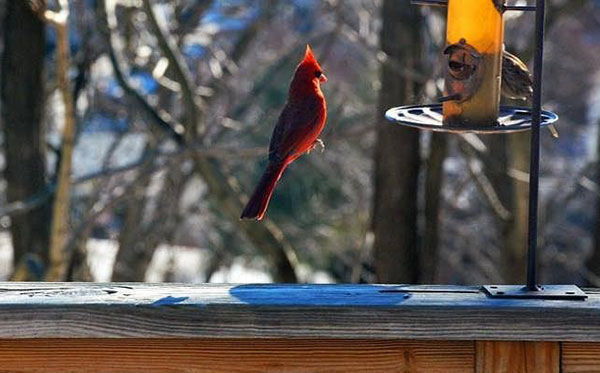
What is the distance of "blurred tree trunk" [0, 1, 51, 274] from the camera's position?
732 centimetres

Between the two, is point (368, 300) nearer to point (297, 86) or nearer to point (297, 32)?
point (297, 86)

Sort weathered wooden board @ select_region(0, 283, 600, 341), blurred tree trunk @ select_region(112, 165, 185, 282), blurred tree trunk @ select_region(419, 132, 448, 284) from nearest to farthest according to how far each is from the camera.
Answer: weathered wooden board @ select_region(0, 283, 600, 341), blurred tree trunk @ select_region(419, 132, 448, 284), blurred tree trunk @ select_region(112, 165, 185, 282)

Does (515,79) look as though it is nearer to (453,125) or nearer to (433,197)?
(453,125)

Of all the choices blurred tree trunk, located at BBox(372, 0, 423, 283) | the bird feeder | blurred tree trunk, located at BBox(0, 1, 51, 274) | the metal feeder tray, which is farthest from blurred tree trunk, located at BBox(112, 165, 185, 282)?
the bird feeder

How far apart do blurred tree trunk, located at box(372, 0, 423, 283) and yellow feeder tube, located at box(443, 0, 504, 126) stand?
3.39 meters

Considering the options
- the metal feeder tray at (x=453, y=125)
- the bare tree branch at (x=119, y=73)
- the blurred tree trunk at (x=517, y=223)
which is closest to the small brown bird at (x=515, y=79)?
the metal feeder tray at (x=453, y=125)

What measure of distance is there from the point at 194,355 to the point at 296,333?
0.23m

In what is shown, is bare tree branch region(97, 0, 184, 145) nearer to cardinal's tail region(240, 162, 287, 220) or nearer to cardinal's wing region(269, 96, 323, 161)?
cardinal's wing region(269, 96, 323, 161)

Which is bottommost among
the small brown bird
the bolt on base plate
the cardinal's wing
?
the bolt on base plate

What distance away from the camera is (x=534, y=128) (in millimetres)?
2576

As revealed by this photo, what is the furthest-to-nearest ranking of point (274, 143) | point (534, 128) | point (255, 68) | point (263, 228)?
point (255, 68) < point (263, 228) < point (274, 143) < point (534, 128)

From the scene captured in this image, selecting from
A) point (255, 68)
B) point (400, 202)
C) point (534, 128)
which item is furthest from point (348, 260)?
point (534, 128)

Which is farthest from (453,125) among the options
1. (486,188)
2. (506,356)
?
(486,188)

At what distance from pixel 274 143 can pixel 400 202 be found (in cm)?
347
